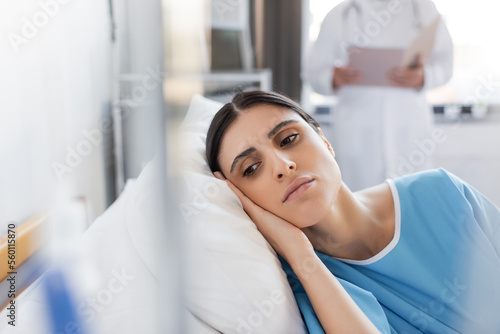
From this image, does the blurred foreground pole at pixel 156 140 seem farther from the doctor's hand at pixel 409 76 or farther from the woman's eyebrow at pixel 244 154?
the doctor's hand at pixel 409 76

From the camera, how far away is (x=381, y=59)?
70.1 inches

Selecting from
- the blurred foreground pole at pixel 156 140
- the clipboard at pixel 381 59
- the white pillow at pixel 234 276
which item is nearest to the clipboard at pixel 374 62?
the clipboard at pixel 381 59

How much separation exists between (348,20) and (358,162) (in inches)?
26.4

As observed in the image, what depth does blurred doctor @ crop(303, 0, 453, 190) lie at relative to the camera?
1.91 m

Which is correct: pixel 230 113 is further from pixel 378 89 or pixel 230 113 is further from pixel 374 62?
pixel 378 89

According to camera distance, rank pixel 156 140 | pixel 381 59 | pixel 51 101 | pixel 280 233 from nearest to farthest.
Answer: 1. pixel 156 140
2. pixel 280 233
3. pixel 51 101
4. pixel 381 59

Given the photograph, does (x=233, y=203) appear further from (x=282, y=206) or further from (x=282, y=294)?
(x=282, y=294)

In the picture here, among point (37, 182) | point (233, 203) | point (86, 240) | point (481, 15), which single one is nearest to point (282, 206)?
point (233, 203)

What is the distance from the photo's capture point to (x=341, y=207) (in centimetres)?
102

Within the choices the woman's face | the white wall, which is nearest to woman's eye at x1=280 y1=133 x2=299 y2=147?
the woman's face

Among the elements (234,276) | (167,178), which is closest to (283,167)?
A: (234,276)

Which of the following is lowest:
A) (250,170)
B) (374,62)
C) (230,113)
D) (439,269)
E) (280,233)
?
(439,269)

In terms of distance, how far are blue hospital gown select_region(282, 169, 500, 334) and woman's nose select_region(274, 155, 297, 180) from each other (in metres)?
0.20

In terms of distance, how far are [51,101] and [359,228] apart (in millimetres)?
856
